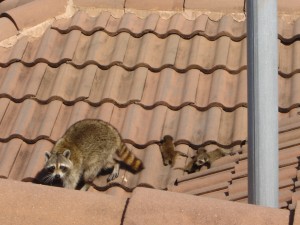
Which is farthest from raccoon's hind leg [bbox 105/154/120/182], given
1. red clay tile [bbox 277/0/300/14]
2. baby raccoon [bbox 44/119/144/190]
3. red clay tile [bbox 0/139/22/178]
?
red clay tile [bbox 277/0/300/14]

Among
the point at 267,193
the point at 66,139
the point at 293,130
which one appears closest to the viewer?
the point at 267,193

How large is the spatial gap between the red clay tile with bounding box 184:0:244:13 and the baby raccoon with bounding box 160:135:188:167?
5.70ft

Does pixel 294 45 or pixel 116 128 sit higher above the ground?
pixel 294 45

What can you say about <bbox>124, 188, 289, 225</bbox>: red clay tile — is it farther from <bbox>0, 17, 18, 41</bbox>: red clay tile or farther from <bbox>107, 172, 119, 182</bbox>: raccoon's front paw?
<bbox>0, 17, 18, 41</bbox>: red clay tile

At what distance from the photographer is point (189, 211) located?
3.59m

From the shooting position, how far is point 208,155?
613 cm

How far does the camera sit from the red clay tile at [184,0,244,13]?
304 inches

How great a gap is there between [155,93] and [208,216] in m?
3.41

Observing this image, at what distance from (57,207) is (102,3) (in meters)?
4.48

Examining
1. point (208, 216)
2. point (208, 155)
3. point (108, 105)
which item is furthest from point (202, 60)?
point (208, 216)

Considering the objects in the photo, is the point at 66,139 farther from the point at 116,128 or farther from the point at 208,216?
the point at 208,216

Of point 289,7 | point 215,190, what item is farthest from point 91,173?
point 289,7

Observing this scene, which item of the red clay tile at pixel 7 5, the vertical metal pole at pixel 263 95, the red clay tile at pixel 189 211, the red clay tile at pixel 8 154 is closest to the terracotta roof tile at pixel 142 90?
the red clay tile at pixel 8 154

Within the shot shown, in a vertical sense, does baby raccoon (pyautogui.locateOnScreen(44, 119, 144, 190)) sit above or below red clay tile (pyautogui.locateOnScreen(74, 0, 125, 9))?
below
